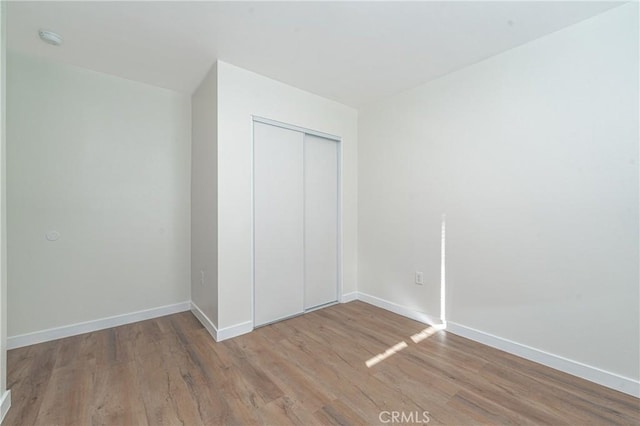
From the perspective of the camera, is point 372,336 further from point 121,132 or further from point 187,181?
point 121,132

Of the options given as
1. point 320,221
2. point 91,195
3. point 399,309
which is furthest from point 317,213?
point 91,195

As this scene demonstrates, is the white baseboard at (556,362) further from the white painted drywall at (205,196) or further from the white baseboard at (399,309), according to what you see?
the white painted drywall at (205,196)

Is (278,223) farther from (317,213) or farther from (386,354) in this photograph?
(386,354)

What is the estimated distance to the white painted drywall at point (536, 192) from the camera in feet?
5.44

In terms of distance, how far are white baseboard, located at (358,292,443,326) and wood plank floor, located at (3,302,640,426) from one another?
0.20m

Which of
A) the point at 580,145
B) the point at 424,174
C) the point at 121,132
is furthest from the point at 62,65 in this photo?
the point at 580,145

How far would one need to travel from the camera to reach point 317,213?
3.07m

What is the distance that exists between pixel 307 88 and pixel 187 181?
167 cm

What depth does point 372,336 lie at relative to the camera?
93.4 inches

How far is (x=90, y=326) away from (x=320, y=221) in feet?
7.92

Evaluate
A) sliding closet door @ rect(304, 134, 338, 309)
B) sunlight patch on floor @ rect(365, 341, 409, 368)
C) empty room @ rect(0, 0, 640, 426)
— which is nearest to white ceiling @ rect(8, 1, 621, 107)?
empty room @ rect(0, 0, 640, 426)

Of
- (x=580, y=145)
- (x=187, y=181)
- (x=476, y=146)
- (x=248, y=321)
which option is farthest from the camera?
(x=187, y=181)

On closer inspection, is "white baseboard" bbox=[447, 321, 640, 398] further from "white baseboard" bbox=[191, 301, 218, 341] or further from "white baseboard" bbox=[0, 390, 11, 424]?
"white baseboard" bbox=[0, 390, 11, 424]

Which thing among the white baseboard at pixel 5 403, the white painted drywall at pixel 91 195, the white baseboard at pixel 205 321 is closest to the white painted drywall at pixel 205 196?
the white baseboard at pixel 205 321
